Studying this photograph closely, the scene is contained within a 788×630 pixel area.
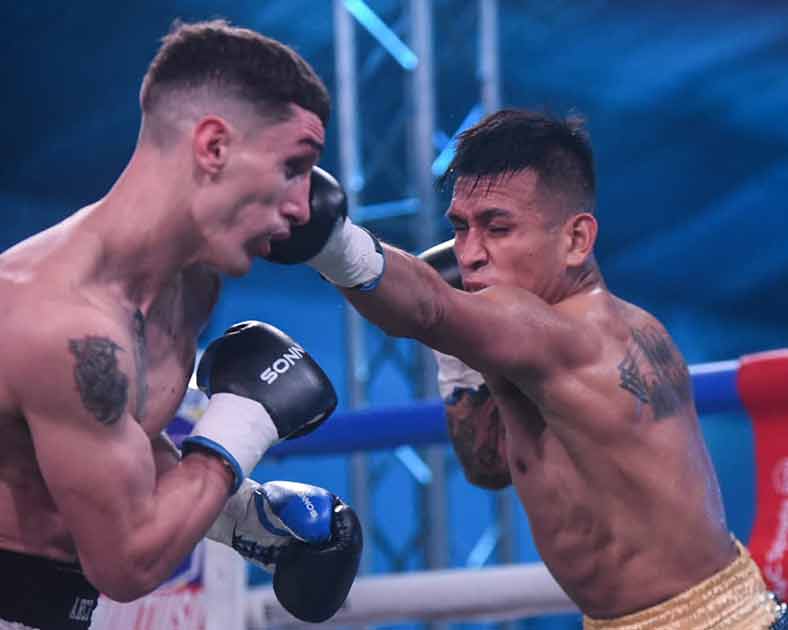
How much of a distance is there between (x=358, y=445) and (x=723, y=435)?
334 inches

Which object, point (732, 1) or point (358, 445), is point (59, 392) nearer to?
point (358, 445)

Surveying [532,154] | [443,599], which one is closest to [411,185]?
[443,599]

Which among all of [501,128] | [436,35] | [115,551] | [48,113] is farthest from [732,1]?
[115,551]

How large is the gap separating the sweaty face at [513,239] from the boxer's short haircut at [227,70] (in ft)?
1.38

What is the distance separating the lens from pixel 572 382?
79.1 inches

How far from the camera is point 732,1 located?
20.5 ft

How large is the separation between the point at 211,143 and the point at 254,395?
37cm

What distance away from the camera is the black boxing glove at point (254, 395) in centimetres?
177

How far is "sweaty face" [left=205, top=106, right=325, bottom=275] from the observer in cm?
178

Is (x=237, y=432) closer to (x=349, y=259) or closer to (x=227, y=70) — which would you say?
(x=349, y=259)

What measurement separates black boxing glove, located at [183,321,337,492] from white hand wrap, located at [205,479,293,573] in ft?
0.65

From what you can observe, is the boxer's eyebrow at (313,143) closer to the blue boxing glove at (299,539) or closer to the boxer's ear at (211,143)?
the boxer's ear at (211,143)

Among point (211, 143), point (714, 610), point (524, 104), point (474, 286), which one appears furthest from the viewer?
point (524, 104)

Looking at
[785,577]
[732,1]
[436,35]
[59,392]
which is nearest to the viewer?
[59,392]
